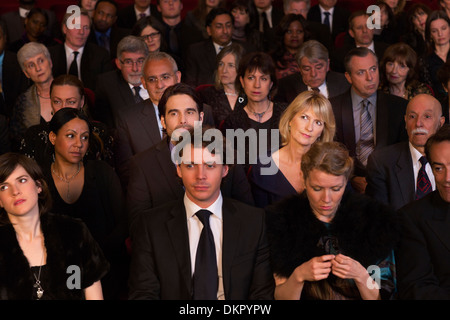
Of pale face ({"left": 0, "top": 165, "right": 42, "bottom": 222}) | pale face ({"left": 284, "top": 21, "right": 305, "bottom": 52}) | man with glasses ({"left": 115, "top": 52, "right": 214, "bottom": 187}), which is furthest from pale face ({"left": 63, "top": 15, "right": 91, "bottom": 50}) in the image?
pale face ({"left": 0, "top": 165, "right": 42, "bottom": 222})

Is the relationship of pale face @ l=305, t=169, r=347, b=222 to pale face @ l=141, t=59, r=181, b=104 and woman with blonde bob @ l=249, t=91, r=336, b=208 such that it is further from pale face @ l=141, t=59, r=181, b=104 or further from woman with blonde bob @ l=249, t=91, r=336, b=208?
pale face @ l=141, t=59, r=181, b=104

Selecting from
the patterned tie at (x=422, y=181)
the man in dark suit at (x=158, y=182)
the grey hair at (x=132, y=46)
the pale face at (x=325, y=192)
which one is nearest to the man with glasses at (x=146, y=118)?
the grey hair at (x=132, y=46)

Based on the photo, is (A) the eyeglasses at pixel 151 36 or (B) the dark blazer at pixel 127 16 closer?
(A) the eyeglasses at pixel 151 36

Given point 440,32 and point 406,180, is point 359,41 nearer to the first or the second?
point 440,32

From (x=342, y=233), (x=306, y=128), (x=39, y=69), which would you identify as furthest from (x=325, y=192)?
(x=39, y=69)

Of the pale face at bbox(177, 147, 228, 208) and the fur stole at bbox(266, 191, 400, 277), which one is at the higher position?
the pale face at bbox(177, 147, 228, 208)

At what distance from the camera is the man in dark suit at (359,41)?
208 inches

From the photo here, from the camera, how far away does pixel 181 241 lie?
7.89 feet

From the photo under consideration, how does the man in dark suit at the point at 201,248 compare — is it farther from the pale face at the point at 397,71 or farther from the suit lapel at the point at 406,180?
the pale face at the point at 397,71

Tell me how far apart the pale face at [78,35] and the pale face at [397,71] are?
94.4 inches

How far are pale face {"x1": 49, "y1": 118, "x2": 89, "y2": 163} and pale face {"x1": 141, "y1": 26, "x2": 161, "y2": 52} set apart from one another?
1.98m

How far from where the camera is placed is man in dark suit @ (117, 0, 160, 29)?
6234 mm

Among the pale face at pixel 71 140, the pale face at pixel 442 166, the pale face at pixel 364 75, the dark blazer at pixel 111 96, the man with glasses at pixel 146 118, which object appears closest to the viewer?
the pale face at pixel 442 166
